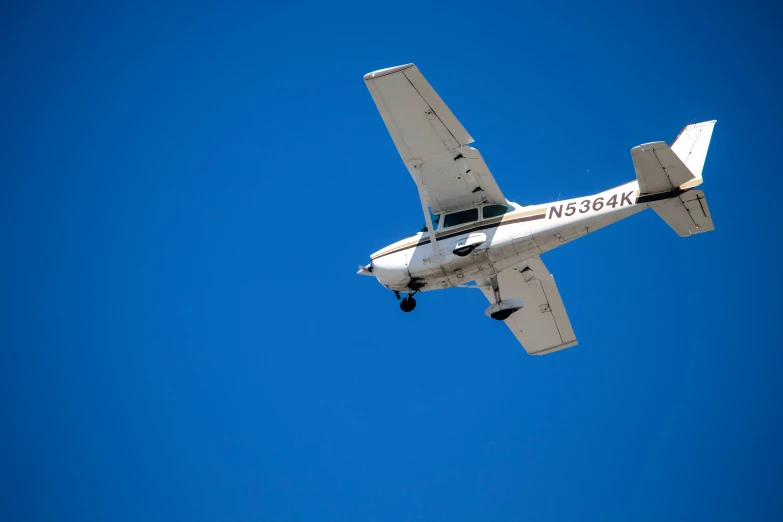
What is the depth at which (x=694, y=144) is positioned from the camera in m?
17.9

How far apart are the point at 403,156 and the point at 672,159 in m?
4.99

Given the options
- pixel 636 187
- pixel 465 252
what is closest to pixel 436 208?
pixel 465 252

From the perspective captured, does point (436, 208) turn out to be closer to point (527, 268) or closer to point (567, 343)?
point (527, 268)

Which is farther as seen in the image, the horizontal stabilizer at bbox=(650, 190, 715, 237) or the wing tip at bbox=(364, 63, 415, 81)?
the horizontal stabilizer at bbox=(650, 190, 715, 237)

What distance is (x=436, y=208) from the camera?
18344 millimetres

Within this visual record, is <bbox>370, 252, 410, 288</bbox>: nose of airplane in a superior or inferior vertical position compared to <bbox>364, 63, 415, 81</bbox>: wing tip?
inferior

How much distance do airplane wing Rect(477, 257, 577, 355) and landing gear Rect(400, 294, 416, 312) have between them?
6.77 ft

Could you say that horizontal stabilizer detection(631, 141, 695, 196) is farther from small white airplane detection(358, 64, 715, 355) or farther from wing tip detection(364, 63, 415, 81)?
wing tip detection(364, 63, 415, 81)

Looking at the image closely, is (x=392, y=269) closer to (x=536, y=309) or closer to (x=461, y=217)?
(x=461, y=217)

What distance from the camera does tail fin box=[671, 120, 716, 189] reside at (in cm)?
1773

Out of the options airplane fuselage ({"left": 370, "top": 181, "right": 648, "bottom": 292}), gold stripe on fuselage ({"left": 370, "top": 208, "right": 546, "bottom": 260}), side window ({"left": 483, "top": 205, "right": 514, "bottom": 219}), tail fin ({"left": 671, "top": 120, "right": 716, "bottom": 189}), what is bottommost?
airplane fuselage ({"left": 370, "top": 181, "right": 648, "bottom": 292})

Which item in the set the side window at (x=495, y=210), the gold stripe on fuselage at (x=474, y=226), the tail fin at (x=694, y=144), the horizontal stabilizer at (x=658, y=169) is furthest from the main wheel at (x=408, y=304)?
the tail fin at (x=694, y=144)

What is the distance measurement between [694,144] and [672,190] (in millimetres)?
1576

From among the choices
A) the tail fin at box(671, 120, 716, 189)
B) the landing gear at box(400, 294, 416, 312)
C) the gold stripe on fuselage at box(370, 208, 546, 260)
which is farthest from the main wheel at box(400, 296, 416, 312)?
the tail fin at box(671, 120, 716, 189)
